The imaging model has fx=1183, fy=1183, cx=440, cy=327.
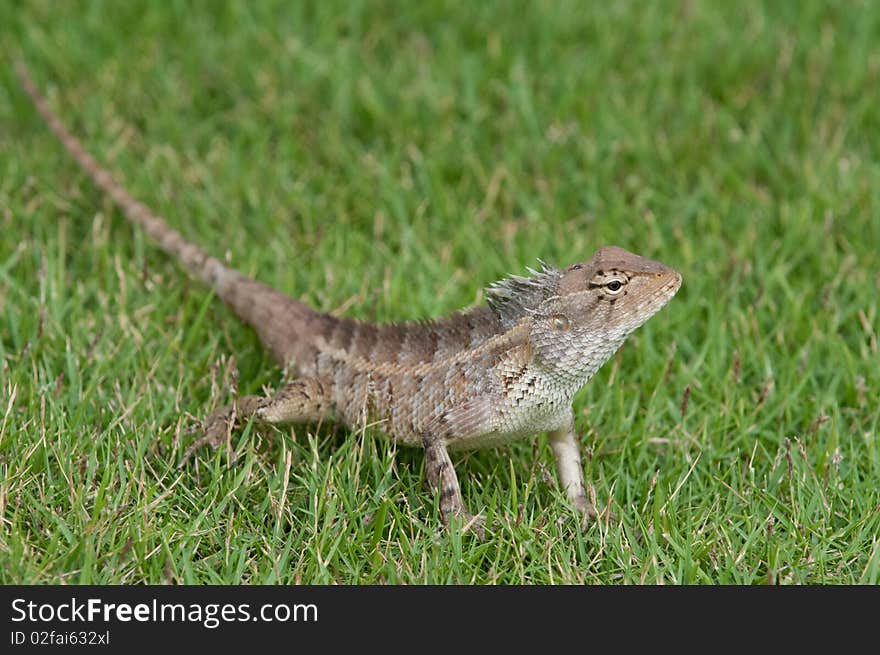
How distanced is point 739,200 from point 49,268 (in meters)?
3.72

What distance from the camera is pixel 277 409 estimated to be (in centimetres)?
475

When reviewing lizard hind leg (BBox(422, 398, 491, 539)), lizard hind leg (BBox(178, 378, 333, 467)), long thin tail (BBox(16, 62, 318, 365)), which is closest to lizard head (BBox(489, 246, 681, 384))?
lizard hind leg (BBox(422, 398, 491, 539))

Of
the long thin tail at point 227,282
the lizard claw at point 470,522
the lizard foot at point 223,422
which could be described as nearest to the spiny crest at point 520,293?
the lizard claw at point 470,522

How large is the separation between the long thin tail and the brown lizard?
13 millimetres

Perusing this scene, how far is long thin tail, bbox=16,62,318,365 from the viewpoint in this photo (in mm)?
5129

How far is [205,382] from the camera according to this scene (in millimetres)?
5188

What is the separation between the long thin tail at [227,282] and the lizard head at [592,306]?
3.81 feet

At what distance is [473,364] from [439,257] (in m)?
1.77

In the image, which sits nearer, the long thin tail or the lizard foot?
the lizard foot

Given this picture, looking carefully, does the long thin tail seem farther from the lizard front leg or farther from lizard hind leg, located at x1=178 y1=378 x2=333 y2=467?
the lizard front leg

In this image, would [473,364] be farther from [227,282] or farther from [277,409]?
[227,282]

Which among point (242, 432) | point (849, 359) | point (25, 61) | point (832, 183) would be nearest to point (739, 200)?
point (832, 183)

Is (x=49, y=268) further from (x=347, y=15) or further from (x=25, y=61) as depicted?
(x=347, y=15)

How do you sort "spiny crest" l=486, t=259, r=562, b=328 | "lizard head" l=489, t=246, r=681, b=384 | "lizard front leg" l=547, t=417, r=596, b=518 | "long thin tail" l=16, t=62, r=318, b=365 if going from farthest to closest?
1. "long thin tail" l=16, t=62, r=318, b=365
2. "lizard front leg" l=547, t=417, r=596, b=518
3. "spiny crest" l=486, t=259, r=562, b=328
4. "lizard head" l=489, t=246, r=681, b=384
